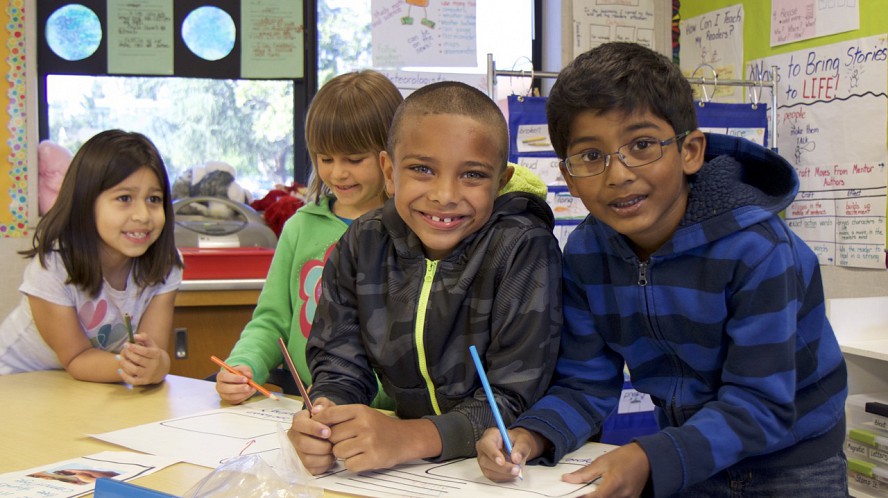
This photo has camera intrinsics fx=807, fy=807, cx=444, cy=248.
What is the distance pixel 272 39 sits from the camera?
3.51 meters

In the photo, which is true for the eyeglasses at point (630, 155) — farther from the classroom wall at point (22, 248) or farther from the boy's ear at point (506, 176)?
the classroom wall at point (22, 248)

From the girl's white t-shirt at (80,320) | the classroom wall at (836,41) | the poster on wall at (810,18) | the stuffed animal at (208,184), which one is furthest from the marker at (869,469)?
the stuffed animal at (208,184)

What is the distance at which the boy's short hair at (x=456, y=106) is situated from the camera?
1.18m

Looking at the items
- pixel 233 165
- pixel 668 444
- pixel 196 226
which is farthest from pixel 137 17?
pixel 668 444

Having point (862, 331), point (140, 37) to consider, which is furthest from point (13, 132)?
point (862, 331)

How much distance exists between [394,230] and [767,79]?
104 inches

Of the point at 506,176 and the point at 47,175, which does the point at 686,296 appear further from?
the point at 47,175

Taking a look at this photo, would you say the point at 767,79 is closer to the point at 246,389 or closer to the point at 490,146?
the point at 490,146

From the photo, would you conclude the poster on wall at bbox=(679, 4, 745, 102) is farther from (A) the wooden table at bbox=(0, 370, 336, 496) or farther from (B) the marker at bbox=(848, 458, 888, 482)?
(A) the wooden table at bbox=(0, 370, 336, 496)

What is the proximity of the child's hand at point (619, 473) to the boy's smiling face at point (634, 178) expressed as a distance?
0.31 metres

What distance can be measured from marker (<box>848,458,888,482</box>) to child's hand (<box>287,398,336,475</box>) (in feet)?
5.31

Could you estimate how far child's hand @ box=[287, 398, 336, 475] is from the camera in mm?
906

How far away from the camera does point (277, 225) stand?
3.10m

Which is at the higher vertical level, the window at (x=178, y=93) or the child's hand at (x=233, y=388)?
the window at (x=178, y=93)
